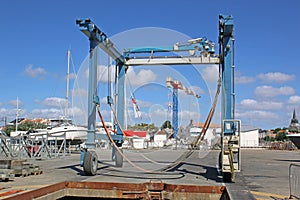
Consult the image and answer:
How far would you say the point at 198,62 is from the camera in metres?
17.3

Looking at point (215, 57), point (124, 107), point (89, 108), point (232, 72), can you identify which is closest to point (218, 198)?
point (232, 72)

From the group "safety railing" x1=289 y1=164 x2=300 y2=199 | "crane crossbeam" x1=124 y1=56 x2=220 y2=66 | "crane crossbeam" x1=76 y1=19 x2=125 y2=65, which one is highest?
"crane crossbeam" x1=76 y1=19 x2=125 y2=65

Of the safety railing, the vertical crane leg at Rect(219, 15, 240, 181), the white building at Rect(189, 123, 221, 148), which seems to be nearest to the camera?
the safety railing

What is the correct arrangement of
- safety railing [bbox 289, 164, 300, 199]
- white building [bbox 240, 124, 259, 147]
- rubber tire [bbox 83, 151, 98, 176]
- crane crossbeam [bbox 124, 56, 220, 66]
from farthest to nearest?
white building [bbox 240, 124, 259, 147] < crane crossbeam [bbox 124, 56, 220, 66] < rubber tire [bbox 83, 151, 98, 176] < safety railing [bbox 289, 164, 300, 199]

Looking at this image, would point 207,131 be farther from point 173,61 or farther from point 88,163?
point 88,163

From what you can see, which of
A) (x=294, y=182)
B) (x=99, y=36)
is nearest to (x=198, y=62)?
(x=99, y=36)

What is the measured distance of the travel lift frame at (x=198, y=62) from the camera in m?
12.8

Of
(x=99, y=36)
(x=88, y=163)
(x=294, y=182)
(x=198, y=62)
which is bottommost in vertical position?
(x=294, y=182)

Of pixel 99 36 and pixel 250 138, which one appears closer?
pixel 99 36

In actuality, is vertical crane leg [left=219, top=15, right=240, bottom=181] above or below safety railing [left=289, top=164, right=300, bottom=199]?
above

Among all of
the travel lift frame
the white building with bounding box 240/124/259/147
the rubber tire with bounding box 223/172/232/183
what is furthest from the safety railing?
the white building with bounding box 240/124/259/147

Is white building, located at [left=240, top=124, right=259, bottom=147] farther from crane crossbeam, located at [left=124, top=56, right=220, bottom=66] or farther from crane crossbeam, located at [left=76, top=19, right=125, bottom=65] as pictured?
crane crossbeam, located at [left=76, top=19, right=125, bottom=65]

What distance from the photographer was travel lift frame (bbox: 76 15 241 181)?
12.8m

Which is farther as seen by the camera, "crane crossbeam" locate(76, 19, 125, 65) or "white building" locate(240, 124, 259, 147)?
"white building" locate(240, 124, 259, 147)
